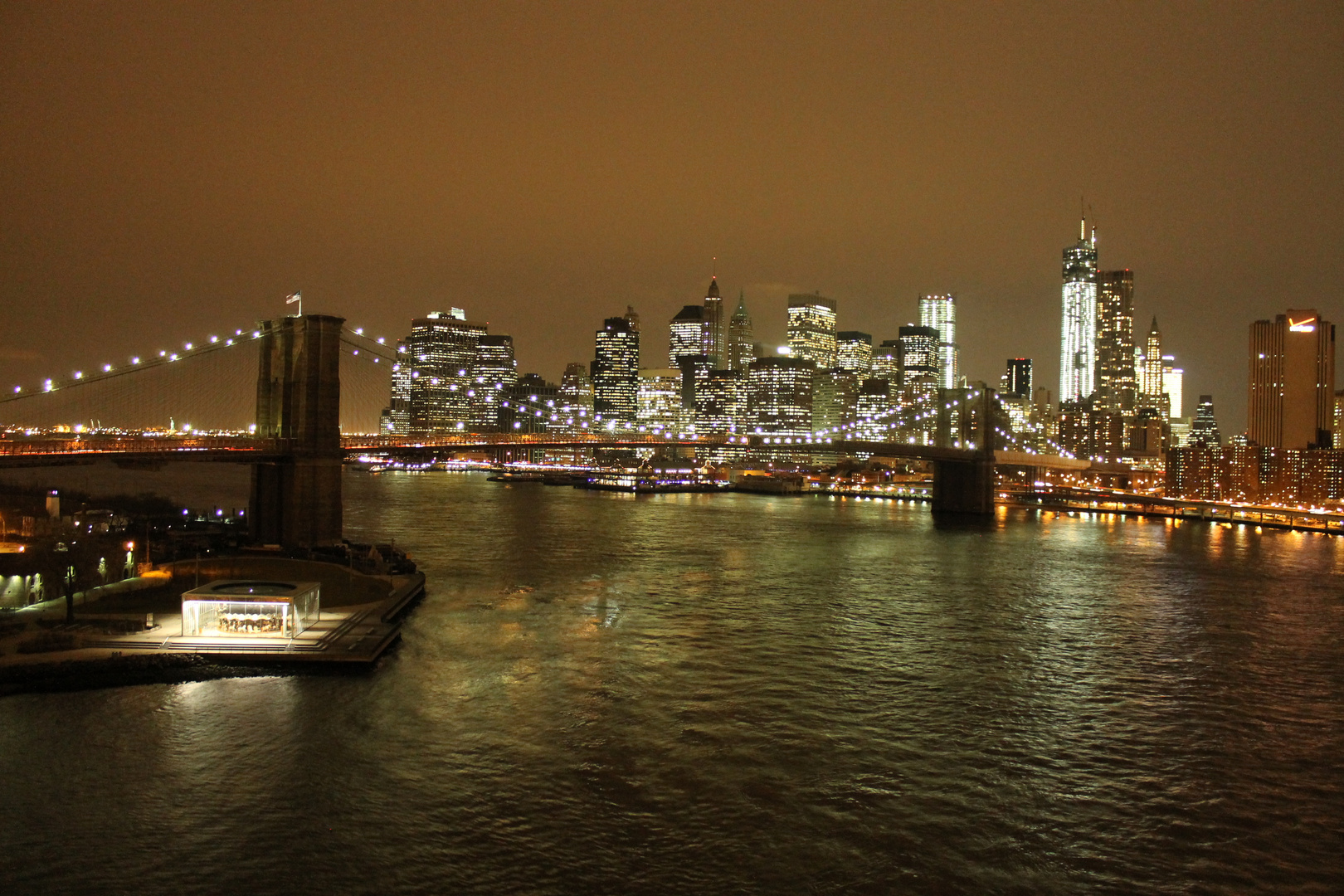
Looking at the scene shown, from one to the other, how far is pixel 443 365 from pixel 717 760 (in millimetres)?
77926

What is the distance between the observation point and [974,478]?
205ft

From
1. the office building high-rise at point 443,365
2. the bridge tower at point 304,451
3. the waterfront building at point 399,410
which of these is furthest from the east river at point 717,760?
the waterfront building at point 399,410

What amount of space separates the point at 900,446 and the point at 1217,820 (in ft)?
172

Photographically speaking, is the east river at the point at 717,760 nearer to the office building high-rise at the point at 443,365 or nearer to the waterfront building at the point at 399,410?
the office building high-rise at the point at 443,365

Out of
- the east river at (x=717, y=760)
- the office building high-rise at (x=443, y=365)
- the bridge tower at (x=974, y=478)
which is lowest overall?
the east river at (x=717, y=760)

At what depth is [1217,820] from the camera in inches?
476

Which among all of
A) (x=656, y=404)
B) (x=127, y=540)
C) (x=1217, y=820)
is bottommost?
(x=1217, y=820)

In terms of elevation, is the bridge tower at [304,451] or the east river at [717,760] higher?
the bridge tower at [304,451]

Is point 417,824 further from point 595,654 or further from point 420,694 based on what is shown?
point 595,654

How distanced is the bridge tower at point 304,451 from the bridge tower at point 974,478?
43706 millimetres

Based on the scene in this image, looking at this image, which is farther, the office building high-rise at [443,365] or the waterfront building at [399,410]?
the waterfront building at [399,410]

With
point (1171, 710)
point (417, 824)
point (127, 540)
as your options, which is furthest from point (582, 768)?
point (127, 540)

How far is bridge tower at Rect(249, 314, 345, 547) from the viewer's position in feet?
90.8

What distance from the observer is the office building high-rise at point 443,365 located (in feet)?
286
